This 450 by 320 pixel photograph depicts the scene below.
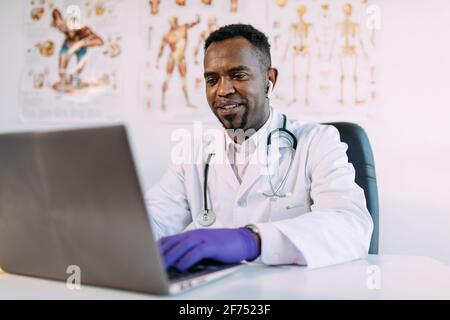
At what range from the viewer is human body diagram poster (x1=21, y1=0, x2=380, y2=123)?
188 centimetres

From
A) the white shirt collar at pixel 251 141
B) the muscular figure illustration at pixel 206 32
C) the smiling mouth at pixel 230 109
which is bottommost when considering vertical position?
the white shirt collar at pixel 251 141

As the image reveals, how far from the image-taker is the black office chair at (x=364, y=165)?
127 centimetres

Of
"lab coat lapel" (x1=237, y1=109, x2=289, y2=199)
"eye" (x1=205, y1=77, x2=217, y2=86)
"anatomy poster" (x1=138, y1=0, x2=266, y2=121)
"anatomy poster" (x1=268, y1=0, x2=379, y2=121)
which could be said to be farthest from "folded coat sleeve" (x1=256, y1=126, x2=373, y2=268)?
"anatomy poster" (x1=138, y1=0, x2=266, y2=121)

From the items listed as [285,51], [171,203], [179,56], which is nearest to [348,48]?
[285,51]

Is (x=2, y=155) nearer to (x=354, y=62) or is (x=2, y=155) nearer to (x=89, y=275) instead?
(x=89, y=275)

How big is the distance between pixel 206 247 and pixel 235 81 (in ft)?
2.40

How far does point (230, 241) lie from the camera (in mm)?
759

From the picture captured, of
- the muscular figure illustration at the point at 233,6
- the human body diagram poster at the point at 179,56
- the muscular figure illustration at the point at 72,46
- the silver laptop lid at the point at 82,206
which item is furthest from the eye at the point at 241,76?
the muscular figure illustration at the point at 72,46

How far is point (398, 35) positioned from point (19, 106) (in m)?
1.61

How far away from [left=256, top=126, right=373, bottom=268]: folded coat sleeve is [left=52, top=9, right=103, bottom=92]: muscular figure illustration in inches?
48.2

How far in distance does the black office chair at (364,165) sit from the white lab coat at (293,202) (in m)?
0.05

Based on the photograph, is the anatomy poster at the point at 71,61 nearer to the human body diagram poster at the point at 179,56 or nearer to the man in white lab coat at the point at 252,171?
the human body diagram poster at the point at 179,56

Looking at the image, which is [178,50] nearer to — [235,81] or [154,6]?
[154,6]

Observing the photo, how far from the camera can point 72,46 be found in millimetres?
2066
